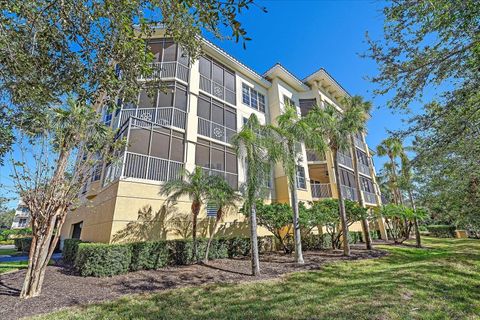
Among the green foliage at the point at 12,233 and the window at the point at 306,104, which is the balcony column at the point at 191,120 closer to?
the window at the point at 306,104

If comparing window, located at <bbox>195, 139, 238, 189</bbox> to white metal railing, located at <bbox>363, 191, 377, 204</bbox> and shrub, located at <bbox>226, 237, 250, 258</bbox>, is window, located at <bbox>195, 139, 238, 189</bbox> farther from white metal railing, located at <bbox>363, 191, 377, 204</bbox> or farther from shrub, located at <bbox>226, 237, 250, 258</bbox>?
white metal railing, located at <bbox>363, 191, 377, 204</bbox>

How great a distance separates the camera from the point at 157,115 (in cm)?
1377

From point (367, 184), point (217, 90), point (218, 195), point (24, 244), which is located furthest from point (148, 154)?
point (367, 184)

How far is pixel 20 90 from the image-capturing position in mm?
4773

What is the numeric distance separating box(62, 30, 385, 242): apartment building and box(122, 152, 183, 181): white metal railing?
50mm

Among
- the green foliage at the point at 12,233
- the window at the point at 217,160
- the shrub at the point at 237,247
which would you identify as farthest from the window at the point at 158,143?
the green foliage at the point at 12,233

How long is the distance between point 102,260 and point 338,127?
14243 mm

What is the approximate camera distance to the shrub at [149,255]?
9.21 m

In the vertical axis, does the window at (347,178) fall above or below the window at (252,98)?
below

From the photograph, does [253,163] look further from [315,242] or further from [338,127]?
[315,242]

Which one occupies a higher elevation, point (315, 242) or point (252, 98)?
point (252, 98)

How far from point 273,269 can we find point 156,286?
15.9ft

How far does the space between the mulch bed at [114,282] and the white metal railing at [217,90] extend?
38.6ft

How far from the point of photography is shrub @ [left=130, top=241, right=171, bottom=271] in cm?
921
